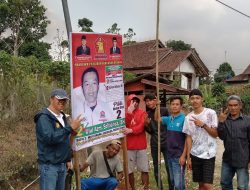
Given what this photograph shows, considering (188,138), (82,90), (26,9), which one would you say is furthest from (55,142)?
(26,9)

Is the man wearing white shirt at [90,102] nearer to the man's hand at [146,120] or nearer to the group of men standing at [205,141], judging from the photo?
the group of men standing at [205,141]

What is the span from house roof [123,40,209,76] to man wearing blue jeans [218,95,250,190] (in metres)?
21.4

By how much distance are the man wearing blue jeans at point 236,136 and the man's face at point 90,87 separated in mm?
1608

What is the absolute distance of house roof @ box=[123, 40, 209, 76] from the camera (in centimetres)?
2678

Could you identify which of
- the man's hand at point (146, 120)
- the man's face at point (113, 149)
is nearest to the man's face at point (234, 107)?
the man's hand at point (146, 120)

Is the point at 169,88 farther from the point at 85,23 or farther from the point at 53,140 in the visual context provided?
the point at 85,23

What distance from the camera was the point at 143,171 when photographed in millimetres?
5895

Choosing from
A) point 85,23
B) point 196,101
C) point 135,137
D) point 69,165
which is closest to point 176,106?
point 196,101

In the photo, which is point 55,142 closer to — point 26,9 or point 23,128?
point 23,128

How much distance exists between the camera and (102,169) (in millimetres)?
5066

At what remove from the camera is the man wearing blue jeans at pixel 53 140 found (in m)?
3.81

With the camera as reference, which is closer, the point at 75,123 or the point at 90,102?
the point at 75,123

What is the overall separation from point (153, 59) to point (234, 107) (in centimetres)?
2237

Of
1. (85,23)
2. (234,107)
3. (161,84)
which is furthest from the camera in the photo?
(85,23)
